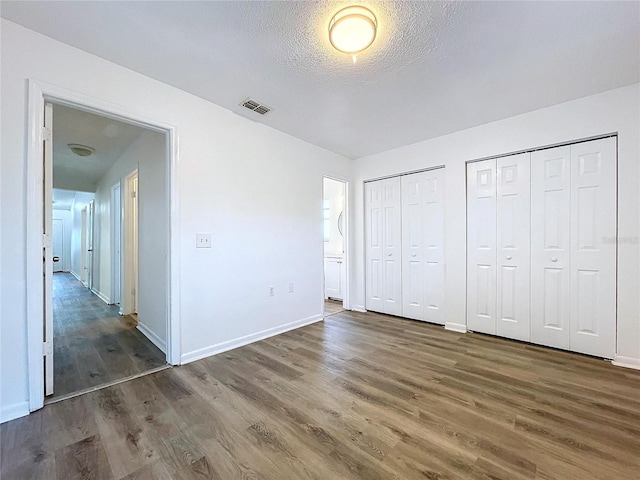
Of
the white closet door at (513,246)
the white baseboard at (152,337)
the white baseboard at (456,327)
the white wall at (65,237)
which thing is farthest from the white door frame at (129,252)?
the white wall at (65,237)


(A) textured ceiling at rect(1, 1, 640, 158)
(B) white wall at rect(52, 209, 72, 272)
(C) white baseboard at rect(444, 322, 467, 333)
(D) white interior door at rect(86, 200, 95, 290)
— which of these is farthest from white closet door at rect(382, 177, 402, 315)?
(B) white wall at rect(52, 209, 72, 272)

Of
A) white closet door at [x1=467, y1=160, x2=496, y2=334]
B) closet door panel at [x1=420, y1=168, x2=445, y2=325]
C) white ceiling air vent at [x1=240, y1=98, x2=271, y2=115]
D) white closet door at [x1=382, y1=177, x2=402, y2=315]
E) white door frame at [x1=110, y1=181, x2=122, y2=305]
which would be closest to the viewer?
white ceiling air vent at [x1=240, y1=98, x2=271, y2=115]

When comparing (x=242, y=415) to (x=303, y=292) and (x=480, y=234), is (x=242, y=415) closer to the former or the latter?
(x=303, y=292)

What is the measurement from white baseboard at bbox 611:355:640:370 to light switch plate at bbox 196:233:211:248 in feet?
12.6

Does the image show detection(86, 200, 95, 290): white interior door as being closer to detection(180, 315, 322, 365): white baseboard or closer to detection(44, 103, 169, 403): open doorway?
detection(44, 103, 169, 403): open doorway

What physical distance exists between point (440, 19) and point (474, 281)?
8.83 feet

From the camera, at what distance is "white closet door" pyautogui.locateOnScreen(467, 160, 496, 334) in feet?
10.3

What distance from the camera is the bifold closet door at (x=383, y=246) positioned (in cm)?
395

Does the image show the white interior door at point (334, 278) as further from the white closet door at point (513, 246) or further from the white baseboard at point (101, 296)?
the white baseboard at point (101, 296)

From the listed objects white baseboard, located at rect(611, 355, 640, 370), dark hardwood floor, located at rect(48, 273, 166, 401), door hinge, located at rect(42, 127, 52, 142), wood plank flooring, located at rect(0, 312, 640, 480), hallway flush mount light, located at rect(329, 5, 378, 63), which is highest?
hallway flush mount light, located at rect(329, 5, 378, 63)

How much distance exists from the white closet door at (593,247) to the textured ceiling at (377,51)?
2.14ft

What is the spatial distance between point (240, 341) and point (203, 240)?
114cm

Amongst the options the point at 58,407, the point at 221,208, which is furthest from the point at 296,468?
the point at 221,208

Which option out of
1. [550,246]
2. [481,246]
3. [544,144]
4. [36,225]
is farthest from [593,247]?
[36,225]
